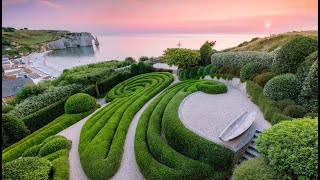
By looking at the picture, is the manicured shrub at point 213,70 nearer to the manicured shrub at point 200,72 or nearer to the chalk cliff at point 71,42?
the manicured shrub at point 200,72

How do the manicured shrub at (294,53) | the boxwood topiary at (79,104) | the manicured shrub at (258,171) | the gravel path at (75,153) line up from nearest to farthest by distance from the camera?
1. the manicured shrub at (258,171)
2. the gravel path at (75,153)
3. the manicured shrub at (294,53)
4. the boxwood topiary at (79,104)

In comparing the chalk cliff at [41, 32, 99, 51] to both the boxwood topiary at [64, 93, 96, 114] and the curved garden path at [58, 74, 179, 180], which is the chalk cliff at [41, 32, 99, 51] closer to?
the boxwood topiary at [64, 93, 96, 114]

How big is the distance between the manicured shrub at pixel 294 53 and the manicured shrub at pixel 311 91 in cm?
279

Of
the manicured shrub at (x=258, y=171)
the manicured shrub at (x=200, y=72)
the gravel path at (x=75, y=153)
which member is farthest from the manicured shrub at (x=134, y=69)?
the manicured shrub at (x=258, y=171)

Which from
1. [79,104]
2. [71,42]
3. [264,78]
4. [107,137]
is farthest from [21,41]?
[264,78]

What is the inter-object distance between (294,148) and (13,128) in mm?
21945

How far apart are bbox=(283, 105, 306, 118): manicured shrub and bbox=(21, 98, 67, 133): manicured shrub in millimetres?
23467

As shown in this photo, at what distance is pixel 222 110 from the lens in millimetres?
16625

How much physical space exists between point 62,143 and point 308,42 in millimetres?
20203

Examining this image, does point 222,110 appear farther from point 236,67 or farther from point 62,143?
point 62,143

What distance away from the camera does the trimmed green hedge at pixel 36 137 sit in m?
16.1

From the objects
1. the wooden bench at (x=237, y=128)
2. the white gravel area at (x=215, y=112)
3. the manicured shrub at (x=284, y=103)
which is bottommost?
the white gravel area at (x=215, y=112)

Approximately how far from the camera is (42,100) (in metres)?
26.5

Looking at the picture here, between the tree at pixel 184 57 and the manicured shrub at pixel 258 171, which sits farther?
the tree at pixel 184 57
